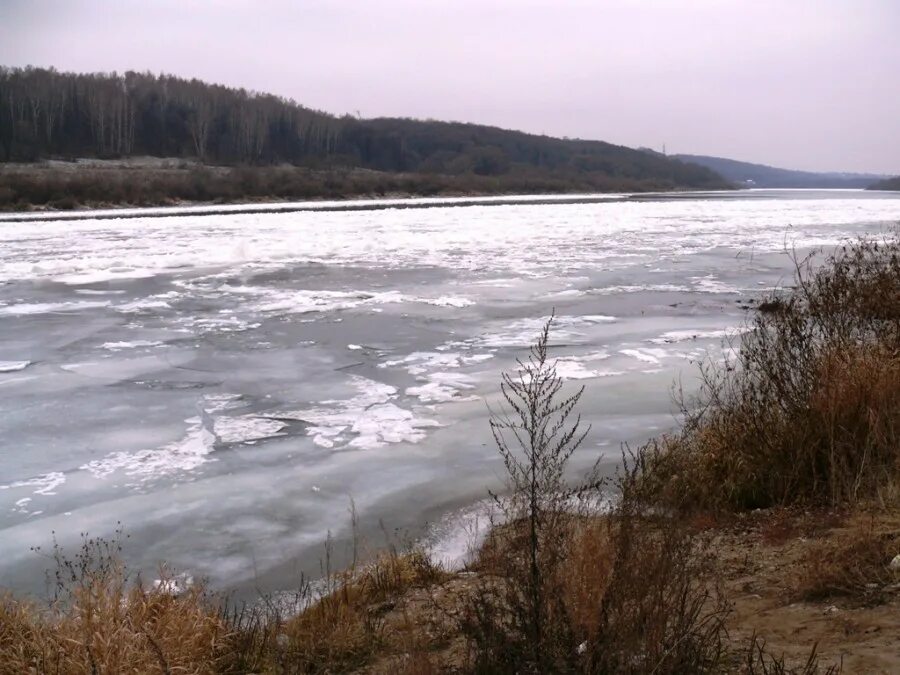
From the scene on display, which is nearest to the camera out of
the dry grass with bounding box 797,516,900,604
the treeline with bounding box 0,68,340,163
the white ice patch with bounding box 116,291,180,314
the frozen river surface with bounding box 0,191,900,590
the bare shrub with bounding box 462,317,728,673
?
the bare shrub with bounding box 462,317,728,673

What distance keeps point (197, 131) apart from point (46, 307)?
8499 cm

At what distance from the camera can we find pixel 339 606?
4230 millimetres

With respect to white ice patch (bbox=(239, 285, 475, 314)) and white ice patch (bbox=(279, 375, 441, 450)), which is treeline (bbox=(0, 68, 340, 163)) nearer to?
white ice patch (bbox=(239, 285, 475, 314))

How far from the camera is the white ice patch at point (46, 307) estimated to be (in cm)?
1388

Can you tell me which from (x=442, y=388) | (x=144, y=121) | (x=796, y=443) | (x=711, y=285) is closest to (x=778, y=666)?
(x=796, y=443)

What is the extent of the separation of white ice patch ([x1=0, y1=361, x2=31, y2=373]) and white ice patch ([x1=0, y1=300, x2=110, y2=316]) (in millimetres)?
3999

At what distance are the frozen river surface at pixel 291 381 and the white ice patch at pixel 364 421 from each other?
1.2 inches

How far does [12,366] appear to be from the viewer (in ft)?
32.6

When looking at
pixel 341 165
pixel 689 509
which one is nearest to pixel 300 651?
pixel 689 509

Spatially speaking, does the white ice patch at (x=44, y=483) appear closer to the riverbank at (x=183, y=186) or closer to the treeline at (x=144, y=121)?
the riverbank at (x=183, y=186)

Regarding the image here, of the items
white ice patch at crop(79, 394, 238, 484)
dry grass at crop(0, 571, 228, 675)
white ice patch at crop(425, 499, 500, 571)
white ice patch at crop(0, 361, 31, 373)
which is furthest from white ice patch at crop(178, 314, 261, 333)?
dry grass at crop(0, 571, 228, 675)

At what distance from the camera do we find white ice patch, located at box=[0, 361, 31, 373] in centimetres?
975

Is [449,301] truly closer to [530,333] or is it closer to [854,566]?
[530,333]

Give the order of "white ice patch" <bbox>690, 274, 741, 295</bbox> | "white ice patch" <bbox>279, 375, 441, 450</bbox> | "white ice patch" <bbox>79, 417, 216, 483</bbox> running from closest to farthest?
"white ice patch" <bbox>79, 417, 216, 483</bbox> → "white ice patch" <bbox>279, 375, 441, 450</bbox> → "white ice patch" <bbox>690, 274, 741, 295</bbox>
